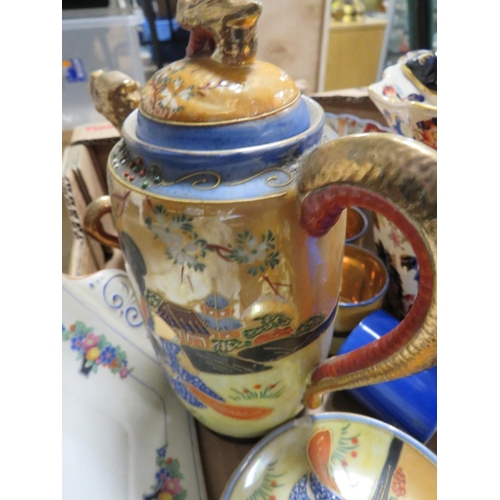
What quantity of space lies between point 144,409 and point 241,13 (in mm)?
391

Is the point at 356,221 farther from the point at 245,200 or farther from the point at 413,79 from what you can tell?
the point at 245,200

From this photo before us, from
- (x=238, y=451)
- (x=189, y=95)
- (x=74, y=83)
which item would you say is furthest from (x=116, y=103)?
(x=74, y=83)

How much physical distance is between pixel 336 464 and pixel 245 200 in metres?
0.28

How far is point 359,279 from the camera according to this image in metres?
0.61

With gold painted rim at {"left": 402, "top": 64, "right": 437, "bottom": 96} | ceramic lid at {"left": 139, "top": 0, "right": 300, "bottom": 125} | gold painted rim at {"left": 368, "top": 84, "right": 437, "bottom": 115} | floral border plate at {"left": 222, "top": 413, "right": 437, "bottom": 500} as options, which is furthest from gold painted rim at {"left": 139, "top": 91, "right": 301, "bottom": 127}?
gold painted rim at {"left": 402, "top": 64, "right": 437, "bottom": 96}

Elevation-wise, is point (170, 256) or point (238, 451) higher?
point (170, 256)

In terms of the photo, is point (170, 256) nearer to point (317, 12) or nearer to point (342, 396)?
point (342, 396)

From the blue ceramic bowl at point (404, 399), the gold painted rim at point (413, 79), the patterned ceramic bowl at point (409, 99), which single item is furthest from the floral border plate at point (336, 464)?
the gold painted rim at point (413, 79)

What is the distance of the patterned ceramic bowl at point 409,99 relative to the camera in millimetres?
379

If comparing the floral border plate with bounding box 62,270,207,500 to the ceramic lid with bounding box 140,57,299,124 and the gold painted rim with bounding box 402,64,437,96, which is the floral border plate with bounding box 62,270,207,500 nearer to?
the ceramic lid with bounding box 140,57,299,124

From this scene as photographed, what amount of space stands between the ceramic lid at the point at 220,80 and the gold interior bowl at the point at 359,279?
12.5 inches

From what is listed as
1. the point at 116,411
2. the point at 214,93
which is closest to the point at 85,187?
the point at 116,411

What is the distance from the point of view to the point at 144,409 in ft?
1.48

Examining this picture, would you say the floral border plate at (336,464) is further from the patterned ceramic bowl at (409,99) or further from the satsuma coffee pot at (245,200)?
the patterned ceramic bowl at (409,99)
